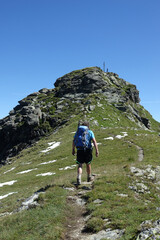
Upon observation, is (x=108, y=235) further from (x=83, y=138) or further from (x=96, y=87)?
(x=96, y=87)

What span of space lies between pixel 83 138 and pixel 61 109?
3648 inches

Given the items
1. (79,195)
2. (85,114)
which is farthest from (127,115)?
(79,195)

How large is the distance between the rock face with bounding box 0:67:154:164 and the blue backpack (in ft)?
240

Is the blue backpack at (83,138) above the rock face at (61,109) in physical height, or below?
below

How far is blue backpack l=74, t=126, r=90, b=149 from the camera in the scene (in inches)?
566

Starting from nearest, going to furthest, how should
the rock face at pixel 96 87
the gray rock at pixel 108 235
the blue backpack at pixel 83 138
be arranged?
the gray rock at pixel 108 235 → the blue backpack at pixel 83 138 → the rock face at pixel 96 87

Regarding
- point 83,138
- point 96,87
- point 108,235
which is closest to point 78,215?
point 108,235

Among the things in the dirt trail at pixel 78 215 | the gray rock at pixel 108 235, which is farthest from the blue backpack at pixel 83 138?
the gray rock at pixel 108 235

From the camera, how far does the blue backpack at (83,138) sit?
1437 cm

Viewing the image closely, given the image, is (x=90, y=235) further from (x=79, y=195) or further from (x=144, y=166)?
(x=144, y=166)

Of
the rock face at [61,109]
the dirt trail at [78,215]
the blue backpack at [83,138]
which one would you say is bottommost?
the dirt trail at [78,215]

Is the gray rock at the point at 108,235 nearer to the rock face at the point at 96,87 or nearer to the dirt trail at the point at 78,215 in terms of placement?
the dirt trail at the point at 78,215

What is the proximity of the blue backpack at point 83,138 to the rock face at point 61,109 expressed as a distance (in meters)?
73.2

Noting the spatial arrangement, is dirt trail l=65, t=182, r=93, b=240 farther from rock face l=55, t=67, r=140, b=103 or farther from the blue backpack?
rock face l=55, t=67, r=140, b=103
